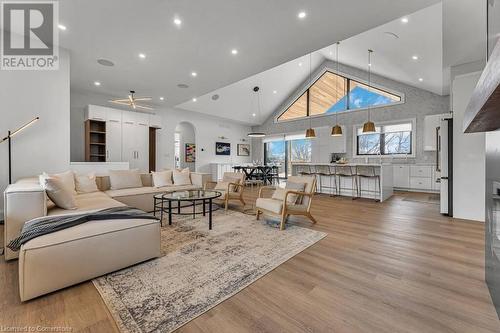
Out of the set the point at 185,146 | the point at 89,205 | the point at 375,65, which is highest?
the point at 375,65

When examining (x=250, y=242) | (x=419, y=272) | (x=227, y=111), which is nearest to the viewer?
(x=419, y=272)

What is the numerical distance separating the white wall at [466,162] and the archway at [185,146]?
8.37 metres

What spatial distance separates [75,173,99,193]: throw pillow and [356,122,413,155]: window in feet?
27.6

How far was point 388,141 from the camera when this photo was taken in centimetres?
793

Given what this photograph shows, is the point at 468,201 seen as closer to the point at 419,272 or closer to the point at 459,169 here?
the point at 459,169

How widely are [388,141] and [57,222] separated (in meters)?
9.09

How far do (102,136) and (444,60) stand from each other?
28.8ft

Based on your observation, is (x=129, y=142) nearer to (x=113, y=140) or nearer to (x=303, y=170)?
(x=113, y=140)

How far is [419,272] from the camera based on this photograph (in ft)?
6.84

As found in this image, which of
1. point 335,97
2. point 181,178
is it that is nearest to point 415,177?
point 335,97

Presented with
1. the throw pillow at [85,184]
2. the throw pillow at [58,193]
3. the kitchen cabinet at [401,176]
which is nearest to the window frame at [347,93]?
the kitchen cabinet at [401,176]

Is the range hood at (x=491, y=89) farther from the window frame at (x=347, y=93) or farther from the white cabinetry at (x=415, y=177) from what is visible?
the window frame at (x=347, y=93)

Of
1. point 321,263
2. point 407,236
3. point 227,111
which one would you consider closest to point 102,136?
point 227,111

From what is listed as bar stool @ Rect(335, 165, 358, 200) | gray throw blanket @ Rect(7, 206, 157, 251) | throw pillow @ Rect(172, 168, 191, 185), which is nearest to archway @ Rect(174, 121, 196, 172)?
throw pillow @ Rect(172, 168, 191, 185)
